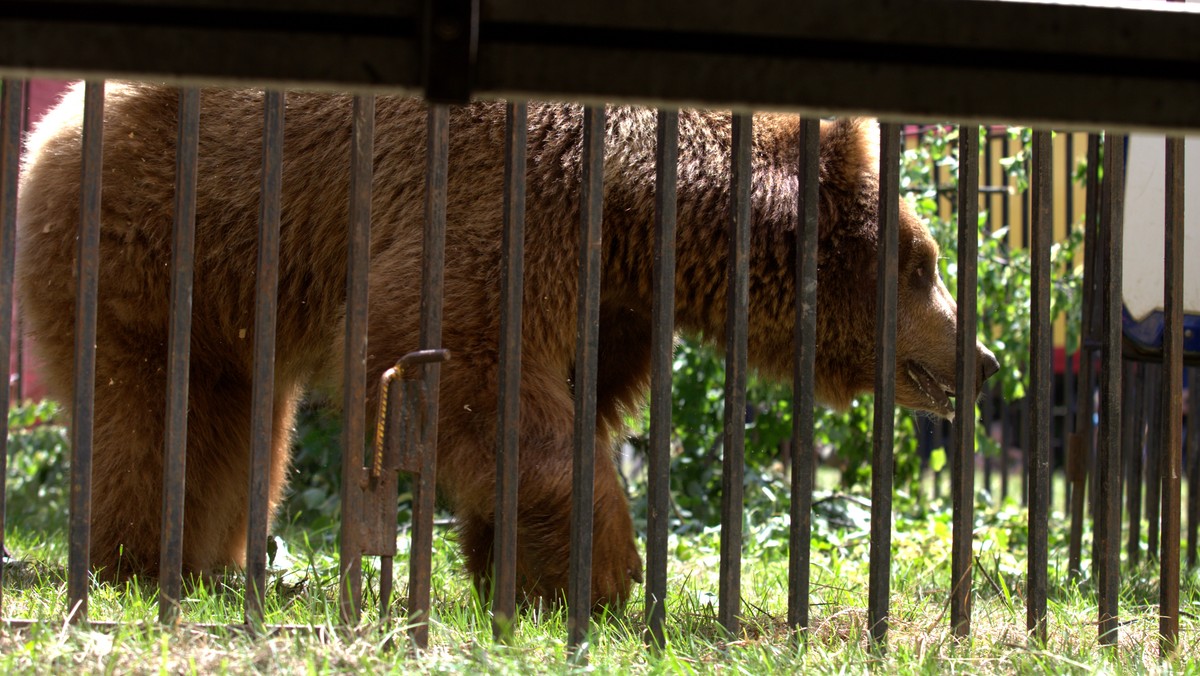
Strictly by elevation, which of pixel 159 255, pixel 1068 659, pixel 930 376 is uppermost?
pixel 159 255

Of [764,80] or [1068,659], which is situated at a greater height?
[764,80]

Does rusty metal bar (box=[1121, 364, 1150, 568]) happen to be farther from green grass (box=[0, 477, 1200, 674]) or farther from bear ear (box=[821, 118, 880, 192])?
bear ear (box=[821, 118, 880, 192])

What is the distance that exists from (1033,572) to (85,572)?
2.53 meters

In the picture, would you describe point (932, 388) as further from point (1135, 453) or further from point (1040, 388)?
point (1135, 453)

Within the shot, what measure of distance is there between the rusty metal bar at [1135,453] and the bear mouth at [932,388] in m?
1.40

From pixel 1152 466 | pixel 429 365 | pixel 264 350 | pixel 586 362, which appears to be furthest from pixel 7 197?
pixel 1152 466

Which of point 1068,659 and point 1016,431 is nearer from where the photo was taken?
point 1068,659

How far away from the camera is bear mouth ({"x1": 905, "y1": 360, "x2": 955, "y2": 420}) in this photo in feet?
15.7

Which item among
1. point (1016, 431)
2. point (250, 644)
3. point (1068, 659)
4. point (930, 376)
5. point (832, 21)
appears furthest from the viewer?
point (1016, 431)

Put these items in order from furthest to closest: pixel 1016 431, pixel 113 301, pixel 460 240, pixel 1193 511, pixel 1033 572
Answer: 1. pixel 1016 431
2. pixel 1193 511
3. pixel 113 301
4. pixel 460 240
5. pixel 1033 572

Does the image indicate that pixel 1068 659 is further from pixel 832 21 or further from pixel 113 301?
pixel 113 301

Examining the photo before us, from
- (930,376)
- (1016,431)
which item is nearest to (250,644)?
(930,376)

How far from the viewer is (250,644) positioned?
108 inches

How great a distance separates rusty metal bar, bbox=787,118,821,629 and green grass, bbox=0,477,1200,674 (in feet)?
0.47
